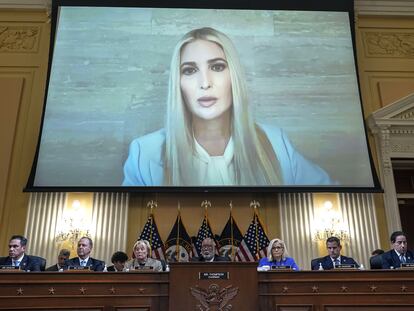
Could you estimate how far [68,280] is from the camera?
468 cm

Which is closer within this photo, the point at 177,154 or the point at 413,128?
the point at 177,154

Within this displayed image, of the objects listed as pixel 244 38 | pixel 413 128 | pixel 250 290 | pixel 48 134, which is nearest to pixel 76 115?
pixel 48 134

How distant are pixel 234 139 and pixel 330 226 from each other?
217 centimetres

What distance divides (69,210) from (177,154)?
2005 mm

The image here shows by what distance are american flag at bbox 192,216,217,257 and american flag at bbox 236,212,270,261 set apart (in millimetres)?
545

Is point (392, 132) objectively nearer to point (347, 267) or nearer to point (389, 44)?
point (389, 44)

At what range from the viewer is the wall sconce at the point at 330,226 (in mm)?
8102

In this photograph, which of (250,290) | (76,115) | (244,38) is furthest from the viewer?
(244,38)

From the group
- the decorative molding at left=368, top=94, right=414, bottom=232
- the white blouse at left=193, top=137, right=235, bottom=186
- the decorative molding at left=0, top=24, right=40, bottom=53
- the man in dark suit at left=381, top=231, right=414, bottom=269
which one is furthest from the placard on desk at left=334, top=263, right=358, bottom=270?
the decorative molding at left=0, top=24, right=40, bottom=53

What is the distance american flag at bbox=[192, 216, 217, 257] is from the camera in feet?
25.9

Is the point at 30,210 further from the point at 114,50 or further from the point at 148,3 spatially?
the point at 148,3

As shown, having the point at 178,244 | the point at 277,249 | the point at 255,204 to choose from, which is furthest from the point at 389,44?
the point at 277,249

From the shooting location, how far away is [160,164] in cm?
827

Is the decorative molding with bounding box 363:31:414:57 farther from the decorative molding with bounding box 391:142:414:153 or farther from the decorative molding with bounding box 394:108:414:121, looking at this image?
the decorative molding with bounding box 391:142:414:153
